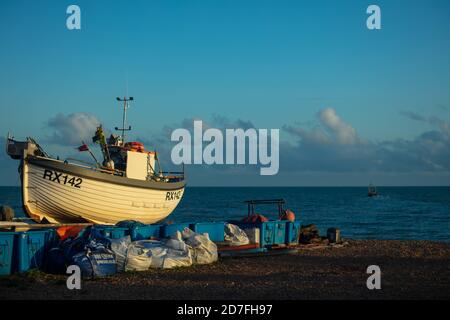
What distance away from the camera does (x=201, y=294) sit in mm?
12336

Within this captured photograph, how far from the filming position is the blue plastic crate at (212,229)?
65.0 feet

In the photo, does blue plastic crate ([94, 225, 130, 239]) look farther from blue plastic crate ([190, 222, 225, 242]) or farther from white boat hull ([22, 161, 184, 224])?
white boat hull ([22, 161, 184, 224])

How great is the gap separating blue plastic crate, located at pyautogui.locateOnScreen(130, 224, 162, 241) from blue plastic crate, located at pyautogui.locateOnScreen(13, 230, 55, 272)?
2.57m

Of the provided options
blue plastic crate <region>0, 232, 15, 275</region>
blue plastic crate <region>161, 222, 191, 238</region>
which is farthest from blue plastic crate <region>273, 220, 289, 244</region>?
blue plastic crate <region>0, 232, 15, 275</region>

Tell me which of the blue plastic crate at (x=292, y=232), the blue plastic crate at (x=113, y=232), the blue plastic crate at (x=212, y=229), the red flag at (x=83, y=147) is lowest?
the blue plastic crate at (x=292, y=232)

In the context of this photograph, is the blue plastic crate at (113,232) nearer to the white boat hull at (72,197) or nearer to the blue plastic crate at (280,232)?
the white boat hull at (72,197)

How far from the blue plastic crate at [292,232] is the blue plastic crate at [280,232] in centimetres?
17

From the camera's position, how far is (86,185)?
2334 centimetres

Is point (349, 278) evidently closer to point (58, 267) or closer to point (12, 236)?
point (58, 267)

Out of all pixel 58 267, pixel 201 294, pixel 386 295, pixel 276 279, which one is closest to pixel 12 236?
pixel 58 267

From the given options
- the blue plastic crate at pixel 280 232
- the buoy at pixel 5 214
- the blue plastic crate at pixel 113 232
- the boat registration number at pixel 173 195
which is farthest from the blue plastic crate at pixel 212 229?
the buoy at pixel 5 214

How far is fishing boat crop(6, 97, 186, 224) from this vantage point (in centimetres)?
2291

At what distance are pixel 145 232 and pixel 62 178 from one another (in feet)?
20.9

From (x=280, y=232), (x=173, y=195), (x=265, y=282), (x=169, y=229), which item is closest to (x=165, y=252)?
(x=169, y=229)
